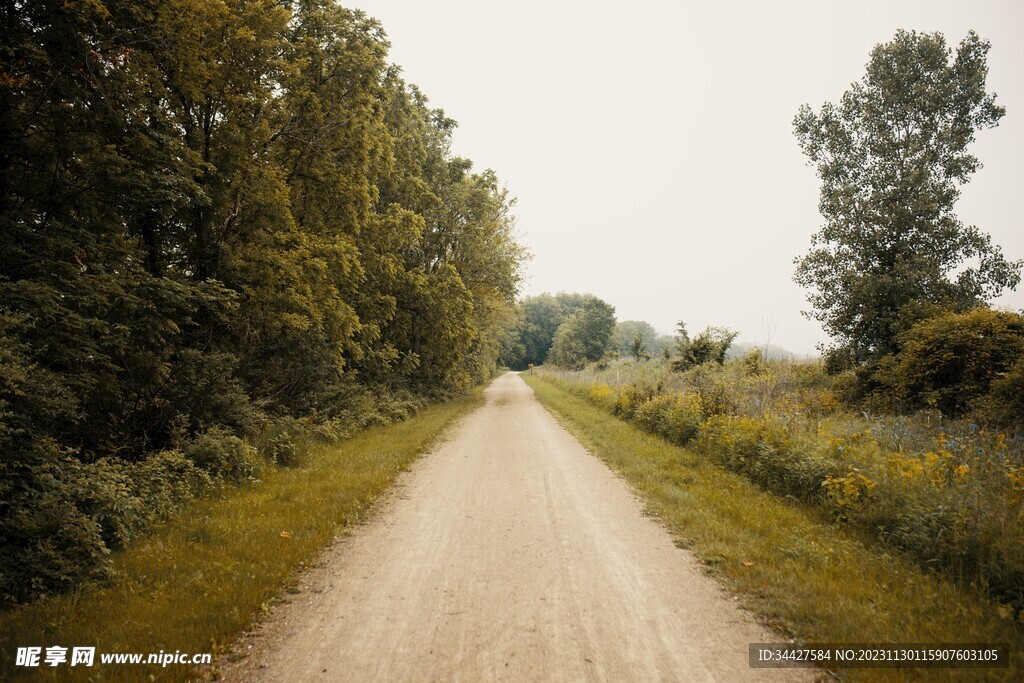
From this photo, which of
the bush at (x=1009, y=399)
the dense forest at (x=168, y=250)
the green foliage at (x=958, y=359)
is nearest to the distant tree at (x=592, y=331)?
the green foliage at (x=958, y=359)

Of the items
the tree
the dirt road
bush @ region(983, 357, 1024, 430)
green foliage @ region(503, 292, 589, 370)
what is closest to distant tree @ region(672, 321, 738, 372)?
the tree

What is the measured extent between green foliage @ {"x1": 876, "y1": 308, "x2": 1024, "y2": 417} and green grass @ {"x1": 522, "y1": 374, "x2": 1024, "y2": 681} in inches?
363

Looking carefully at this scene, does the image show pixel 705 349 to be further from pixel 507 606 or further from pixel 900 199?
pixel 507 606

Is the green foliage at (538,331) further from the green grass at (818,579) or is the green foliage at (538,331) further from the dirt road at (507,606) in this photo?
the dirt road at (507,606)

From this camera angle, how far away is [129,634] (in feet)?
11.4

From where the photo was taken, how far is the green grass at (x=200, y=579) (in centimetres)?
337

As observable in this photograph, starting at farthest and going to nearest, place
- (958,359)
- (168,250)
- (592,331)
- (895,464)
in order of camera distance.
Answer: (592,331) → (958,359) → (168,250) → (895,464)

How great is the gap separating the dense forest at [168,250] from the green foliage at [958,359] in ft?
57.1

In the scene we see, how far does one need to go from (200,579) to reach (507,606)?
3.21m

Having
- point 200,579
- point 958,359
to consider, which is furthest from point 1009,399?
point 200,579

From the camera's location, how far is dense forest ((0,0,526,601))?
16.5ft

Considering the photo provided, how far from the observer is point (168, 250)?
31.9 ft

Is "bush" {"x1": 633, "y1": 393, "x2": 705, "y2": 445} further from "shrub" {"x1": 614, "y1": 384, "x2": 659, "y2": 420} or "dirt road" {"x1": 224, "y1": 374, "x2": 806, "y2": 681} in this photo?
"dirt road" {"x1": 224, "y1": 374, "x2": 806, "y2": 681}

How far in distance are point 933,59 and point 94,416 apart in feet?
95.9
